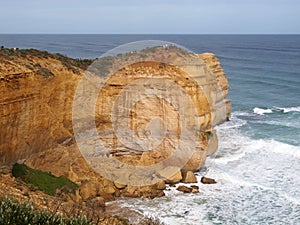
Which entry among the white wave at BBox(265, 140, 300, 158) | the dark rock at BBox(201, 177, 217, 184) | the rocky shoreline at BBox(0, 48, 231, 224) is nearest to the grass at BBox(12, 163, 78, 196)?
the rocky shoreline at BBox(0, 48, 231, 224)

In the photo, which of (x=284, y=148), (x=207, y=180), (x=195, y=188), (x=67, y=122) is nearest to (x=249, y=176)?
(x=207, y=180)

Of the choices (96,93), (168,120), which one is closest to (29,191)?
(96,93)

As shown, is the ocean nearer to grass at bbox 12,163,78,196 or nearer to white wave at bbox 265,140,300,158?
white wave at bbox 265,140,300,158

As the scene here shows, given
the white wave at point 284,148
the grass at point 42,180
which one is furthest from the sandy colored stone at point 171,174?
the white wave at point 284,148

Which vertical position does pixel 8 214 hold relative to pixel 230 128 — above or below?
above

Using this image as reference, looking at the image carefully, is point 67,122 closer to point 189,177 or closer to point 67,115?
point 67,115

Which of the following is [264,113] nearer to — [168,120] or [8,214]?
[168,120]
